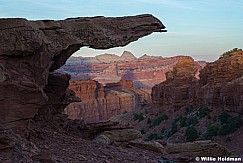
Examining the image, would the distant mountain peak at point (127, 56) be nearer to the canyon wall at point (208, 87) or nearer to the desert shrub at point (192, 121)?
the canyon wall at point (208, 87)

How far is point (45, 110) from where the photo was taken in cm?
1244

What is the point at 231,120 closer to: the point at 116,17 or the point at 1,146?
the point at 116,17

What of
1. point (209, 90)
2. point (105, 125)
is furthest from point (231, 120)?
point (105, 125)

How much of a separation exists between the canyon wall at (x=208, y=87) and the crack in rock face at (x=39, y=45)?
1990 cm

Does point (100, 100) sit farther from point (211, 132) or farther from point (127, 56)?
point (127, 56)

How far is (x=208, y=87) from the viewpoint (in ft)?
118

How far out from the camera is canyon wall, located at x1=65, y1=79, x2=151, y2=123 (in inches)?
2773

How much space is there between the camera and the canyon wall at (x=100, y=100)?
7044cm

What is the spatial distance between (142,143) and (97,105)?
61.2 meters

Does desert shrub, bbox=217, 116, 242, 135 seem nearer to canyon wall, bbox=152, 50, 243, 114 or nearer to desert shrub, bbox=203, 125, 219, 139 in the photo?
desert shrub, bbox=203, 125, 219, 139

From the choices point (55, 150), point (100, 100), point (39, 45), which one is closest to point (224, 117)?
point (55, 150)

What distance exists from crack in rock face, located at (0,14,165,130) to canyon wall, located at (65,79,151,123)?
185 ft

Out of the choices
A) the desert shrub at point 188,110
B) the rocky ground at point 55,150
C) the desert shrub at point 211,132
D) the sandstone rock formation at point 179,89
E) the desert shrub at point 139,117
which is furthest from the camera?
the desert shrub at point 139,117

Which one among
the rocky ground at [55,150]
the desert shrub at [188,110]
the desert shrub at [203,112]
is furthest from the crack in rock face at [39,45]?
the desert shrub at [188,110]
